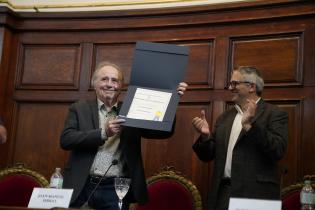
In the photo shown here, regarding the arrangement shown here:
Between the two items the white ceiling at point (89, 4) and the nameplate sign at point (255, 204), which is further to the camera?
the white ceiling at point (89, 4)

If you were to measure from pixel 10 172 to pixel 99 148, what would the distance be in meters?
1.02

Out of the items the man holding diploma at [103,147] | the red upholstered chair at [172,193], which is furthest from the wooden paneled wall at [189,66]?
the man holding diploma at [103,147]

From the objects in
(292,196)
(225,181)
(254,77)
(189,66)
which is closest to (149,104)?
(225,181)

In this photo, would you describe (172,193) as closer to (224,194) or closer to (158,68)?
(224,194)

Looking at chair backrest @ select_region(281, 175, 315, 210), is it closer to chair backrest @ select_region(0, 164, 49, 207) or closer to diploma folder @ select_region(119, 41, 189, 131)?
diploma folder @ select_region(119, 41, 189, 131)

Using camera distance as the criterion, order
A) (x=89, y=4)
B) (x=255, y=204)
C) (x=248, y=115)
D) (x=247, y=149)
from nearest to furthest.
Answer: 1. (x=255, y=204)
2. (x=248, y=115)
3. (x=247, y=149)
4. (x=89, y=4)

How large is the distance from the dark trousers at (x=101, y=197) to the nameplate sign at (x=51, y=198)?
0.46 m

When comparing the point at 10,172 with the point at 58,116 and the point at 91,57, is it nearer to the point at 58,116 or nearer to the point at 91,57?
the point at 58,116

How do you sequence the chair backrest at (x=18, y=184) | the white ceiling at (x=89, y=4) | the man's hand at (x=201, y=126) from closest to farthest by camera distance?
1. the man's hand at (x=201, y=126)
2. the chair backrest at (x=18, y=184)
3. the white ceiling at (x=89, y=4)

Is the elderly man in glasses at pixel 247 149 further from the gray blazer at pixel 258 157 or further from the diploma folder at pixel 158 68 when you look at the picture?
the diploma folder at pixel 158 68

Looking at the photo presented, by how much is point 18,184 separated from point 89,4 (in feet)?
5.33

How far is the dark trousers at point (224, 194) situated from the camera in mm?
2867

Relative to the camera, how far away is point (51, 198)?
2.18 m

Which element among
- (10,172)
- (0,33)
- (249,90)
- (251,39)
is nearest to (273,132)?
(249,90)
